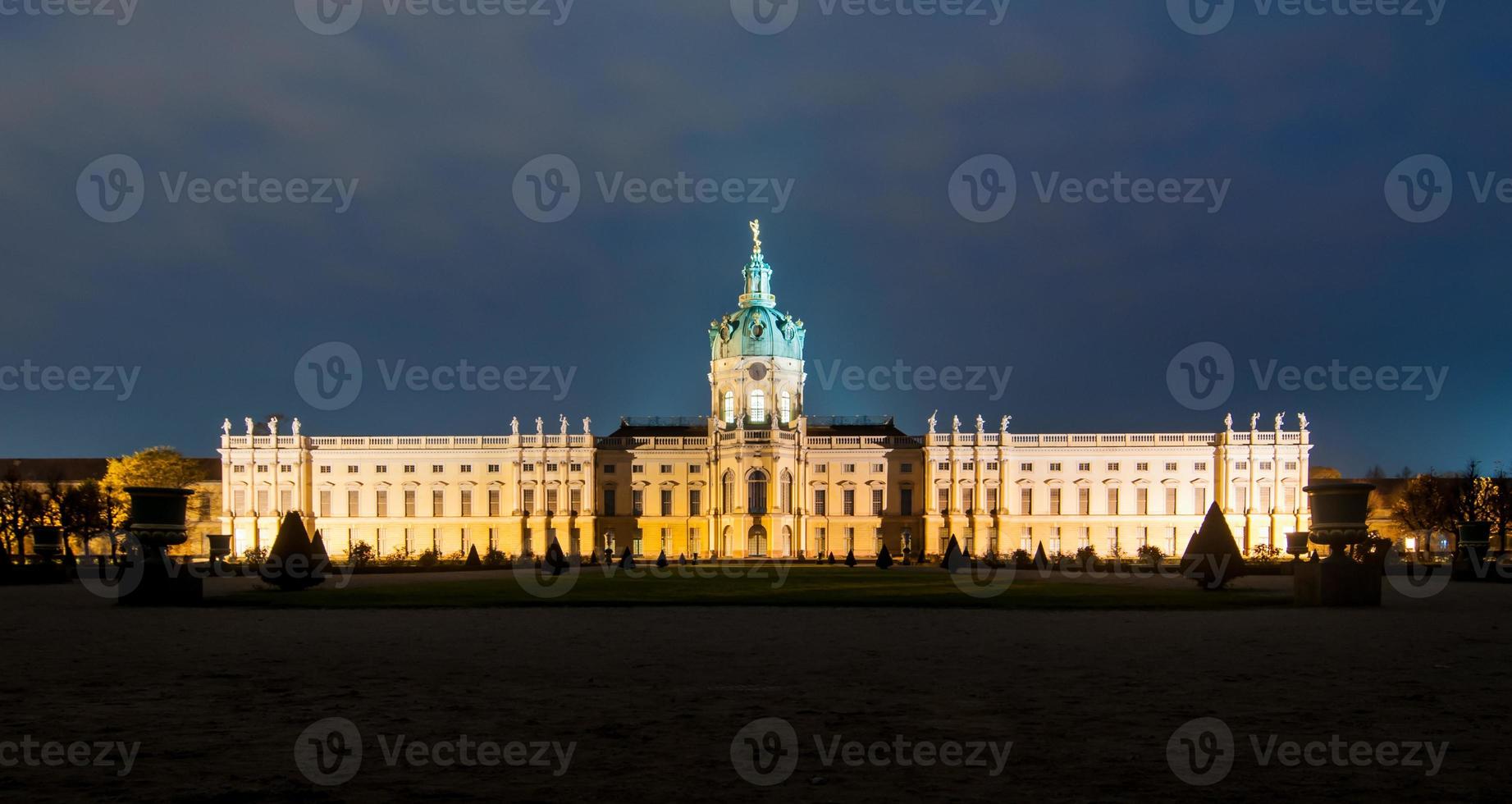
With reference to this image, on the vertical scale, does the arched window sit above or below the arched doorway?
above

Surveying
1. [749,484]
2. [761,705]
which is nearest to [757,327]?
[749,484]

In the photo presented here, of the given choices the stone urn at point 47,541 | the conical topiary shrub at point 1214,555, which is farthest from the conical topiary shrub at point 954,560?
the stone urn at point 47,541

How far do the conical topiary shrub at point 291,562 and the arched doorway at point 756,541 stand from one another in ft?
159

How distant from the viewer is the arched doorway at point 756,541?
80938 millimetres

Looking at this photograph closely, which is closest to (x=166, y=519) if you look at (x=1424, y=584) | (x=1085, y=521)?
(x=1424, y=584)

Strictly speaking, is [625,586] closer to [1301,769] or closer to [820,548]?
[1301,769]

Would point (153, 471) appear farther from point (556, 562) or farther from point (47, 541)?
point (556, 562)

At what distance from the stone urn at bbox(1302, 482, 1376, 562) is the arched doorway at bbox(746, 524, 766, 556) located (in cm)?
5772

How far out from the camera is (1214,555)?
104 ft

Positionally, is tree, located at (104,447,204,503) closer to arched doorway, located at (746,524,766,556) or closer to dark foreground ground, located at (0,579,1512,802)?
arched doorway, located at (746,524,766,556)

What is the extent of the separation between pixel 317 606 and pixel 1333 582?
63.4 feet

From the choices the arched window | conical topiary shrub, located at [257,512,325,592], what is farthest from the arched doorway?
conical topiary shrub, located at [257,512,325,592]

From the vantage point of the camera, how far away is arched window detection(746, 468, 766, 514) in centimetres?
8162

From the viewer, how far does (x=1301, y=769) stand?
8031 mm
